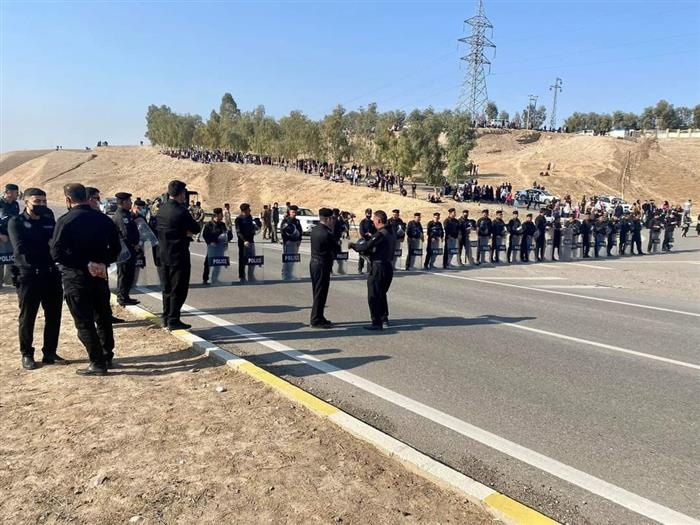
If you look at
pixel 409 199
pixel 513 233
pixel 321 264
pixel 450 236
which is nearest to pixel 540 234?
pixel 513 233

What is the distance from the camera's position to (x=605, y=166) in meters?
69.0

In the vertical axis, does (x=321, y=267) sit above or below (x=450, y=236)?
below

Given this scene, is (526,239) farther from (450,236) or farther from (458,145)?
(458,145)

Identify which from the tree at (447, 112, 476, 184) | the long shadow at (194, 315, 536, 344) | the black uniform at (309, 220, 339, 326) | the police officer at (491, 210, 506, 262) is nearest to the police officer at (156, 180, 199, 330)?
the long shadow at (194, 315, 536, 344)

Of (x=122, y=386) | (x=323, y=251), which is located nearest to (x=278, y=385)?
(x=122, y=386)

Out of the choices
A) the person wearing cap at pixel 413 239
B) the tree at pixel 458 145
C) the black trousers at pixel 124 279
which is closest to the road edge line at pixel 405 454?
the black trousers at pixel 124 279

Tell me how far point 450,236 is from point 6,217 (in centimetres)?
1164

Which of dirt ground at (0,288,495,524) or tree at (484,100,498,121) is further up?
Result: tree at (484,100,498,121)

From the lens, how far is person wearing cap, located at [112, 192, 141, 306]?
902 centimetres

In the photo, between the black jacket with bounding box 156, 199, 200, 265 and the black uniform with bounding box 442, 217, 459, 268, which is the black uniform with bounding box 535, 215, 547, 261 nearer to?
the black uniform with bounding box 442, 217, 459, 268

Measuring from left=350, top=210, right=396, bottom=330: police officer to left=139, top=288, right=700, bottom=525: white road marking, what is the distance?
178 cm

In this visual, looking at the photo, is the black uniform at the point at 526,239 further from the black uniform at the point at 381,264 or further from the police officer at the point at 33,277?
the police officer at the point at 33,277

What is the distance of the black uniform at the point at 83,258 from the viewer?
545 centimetres

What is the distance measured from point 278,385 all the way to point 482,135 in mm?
103213
